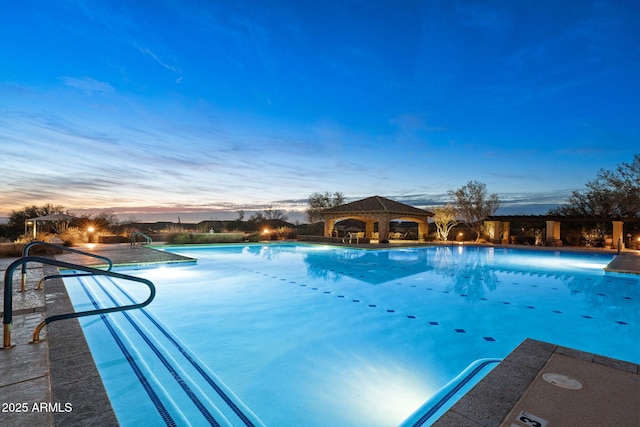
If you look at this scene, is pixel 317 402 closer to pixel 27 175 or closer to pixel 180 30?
pixel 180 30

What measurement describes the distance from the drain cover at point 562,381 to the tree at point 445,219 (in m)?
21.6

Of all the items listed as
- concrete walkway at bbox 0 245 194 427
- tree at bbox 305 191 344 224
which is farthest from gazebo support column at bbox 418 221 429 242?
concrete walkway at bbox 0 245 194 427

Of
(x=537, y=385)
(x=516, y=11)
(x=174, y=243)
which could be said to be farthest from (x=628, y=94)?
(x=174, y=243)

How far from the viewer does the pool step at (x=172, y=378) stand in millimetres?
2721

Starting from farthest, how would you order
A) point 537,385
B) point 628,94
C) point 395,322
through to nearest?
point 628,94, point 395,322, point 537,385

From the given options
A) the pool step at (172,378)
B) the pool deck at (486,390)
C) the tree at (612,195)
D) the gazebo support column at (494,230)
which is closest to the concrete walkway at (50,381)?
the pool deck at (486,390)

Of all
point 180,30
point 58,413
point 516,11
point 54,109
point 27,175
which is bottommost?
point 58,413

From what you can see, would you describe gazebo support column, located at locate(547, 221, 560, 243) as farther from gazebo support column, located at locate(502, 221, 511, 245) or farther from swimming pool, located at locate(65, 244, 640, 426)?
swimming pool, located at locate(65, 244, 640, 426)

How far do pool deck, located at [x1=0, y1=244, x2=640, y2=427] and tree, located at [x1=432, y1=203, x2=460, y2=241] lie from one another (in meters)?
20.8

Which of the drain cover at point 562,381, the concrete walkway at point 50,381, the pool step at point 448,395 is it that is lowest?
the pool step at point 448,395

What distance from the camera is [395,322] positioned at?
546cm

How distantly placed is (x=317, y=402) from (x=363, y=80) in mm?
14090

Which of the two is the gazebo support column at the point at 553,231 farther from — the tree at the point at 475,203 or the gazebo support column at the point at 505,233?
the tree at the point at 475,203

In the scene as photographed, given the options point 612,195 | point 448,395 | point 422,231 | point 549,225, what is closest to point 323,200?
point 422,231
